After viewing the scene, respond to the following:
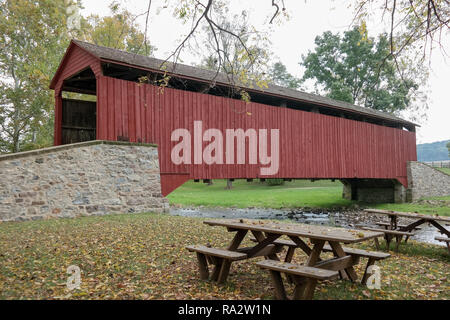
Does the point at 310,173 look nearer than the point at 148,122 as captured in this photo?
No

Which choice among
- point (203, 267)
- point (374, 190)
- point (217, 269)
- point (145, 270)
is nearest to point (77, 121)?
point (145, 270)

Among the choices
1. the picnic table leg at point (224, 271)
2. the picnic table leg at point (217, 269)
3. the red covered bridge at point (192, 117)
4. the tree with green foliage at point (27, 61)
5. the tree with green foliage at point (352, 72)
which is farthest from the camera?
the tree with green foliage at point (352, 72)

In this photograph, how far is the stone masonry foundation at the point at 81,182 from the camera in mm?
8367

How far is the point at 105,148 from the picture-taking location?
32.2 feet

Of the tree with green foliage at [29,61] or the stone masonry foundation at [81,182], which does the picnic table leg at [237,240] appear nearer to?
the stone masonry foundation at [81,182]

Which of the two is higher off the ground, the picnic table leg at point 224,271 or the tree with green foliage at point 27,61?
the tree with green foliage at point 27,61

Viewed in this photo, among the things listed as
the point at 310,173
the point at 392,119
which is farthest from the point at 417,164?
the point at 310,173

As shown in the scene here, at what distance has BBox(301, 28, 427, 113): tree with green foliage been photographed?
29.0 m

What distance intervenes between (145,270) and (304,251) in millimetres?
1970

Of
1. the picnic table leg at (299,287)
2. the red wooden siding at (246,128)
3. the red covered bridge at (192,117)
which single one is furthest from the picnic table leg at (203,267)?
the red covered bridge at (192,117)

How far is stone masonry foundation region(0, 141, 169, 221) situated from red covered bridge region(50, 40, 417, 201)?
1.78 ft

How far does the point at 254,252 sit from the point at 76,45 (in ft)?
32.9

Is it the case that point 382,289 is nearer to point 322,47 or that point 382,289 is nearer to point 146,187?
point 146,187

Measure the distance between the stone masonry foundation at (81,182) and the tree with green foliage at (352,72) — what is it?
2352cm
